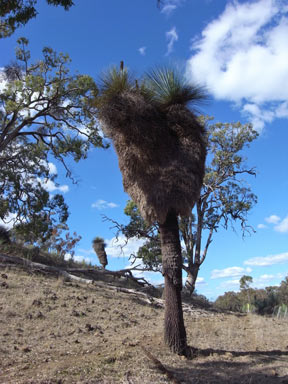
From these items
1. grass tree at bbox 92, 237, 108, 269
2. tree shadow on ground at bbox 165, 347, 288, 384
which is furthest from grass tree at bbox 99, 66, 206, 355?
grass tree at bbox 92, 237, 108, 269

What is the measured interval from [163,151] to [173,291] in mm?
3637

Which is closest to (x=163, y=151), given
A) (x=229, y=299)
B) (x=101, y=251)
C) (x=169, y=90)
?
(x=169, y=90)

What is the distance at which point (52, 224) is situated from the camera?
17.9m

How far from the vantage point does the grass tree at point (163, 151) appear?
8.98 meters

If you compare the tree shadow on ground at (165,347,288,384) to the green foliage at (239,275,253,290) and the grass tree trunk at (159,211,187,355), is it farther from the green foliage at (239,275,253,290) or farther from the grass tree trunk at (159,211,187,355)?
the green foliage at (239,275,253,290)

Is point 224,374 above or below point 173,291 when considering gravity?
below

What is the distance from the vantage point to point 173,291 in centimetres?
896

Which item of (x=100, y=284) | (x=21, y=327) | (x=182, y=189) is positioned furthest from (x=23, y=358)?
(x=100, y=284)

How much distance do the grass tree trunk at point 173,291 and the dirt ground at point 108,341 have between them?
0.36m

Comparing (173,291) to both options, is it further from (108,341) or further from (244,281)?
(244,281)

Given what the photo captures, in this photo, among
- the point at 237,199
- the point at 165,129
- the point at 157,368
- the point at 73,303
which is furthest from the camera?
the point at 237,199

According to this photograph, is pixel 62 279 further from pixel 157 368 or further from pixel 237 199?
pixel 237 199

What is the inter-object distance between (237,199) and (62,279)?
11.7 meters

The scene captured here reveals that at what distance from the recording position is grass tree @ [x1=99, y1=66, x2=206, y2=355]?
29.5 feet
